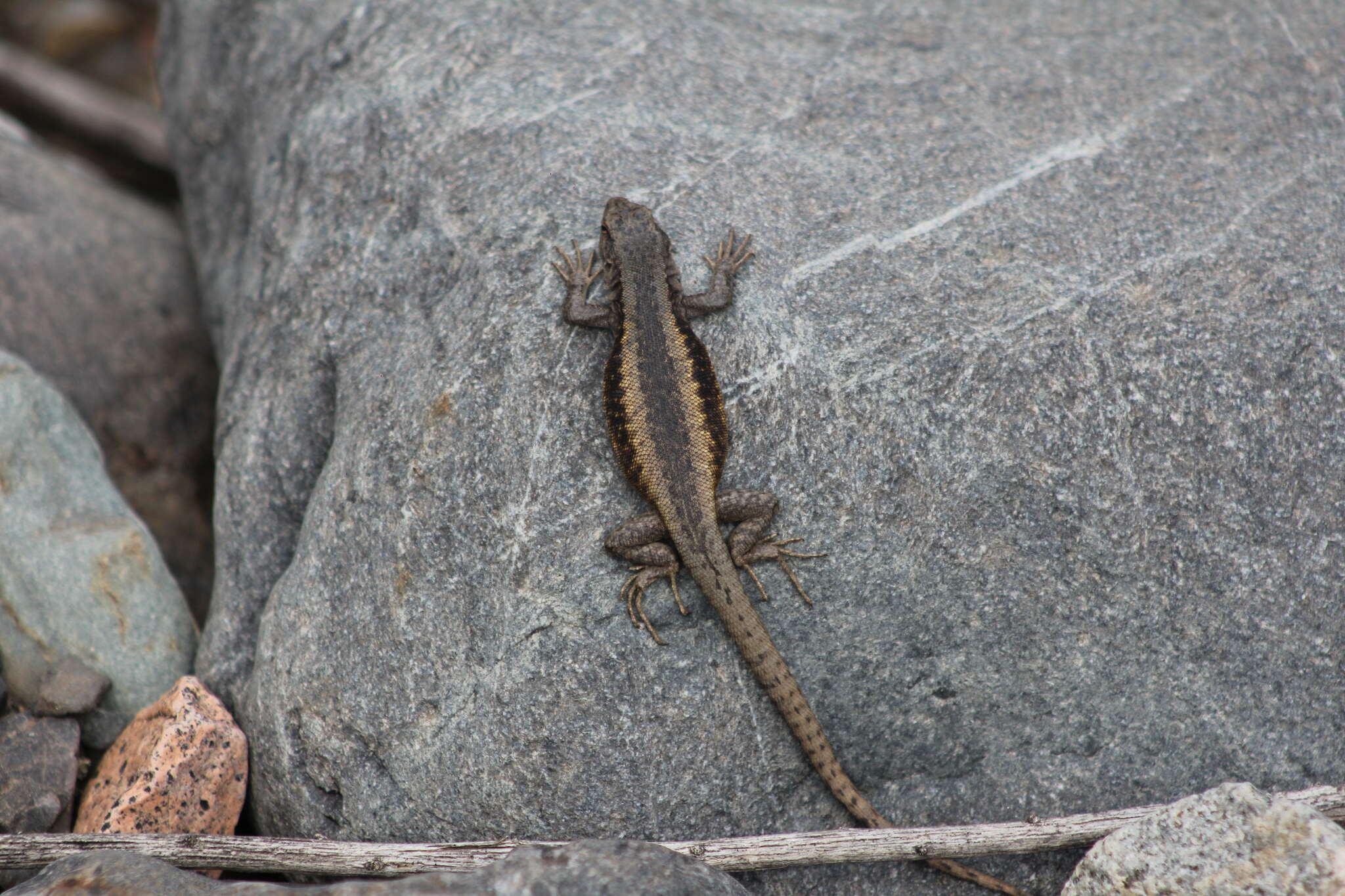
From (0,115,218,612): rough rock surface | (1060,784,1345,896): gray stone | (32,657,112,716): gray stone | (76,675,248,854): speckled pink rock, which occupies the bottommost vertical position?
(1060,784,1345,896): gray stone

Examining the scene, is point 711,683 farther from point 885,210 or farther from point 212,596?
point 212,596

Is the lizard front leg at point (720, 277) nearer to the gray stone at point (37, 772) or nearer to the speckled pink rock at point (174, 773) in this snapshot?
the speckled pink rock at point (174, 773)

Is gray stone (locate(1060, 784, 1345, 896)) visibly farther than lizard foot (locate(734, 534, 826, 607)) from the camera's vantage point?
No

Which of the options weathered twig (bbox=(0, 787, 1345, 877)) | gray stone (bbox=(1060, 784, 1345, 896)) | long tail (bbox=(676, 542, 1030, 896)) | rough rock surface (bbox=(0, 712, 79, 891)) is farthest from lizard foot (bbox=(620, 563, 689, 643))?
rough rock surface (bbox=(0, 712, 79, 891))

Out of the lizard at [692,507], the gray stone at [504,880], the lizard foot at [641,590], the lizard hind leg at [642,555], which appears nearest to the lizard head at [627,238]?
the lizard at [692,507]

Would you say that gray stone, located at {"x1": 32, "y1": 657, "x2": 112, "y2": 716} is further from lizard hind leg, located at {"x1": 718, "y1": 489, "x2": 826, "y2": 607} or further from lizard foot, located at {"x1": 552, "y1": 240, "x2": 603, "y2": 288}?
lizard hind leg, located at {"x1": 718, "y1": 489, "x2": 826, "y2": 607}

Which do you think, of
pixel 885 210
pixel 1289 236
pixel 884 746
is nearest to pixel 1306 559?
pixel 1289 236

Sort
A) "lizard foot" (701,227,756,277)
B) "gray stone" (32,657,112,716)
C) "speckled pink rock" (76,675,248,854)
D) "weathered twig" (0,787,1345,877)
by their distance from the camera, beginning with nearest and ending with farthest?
"weathered twig" (0,787,1345,877), "speckled pink rock" (76,675,248,854), "lizard foot" (701,227,756,277), "gray stone" (32,657,112,716)
